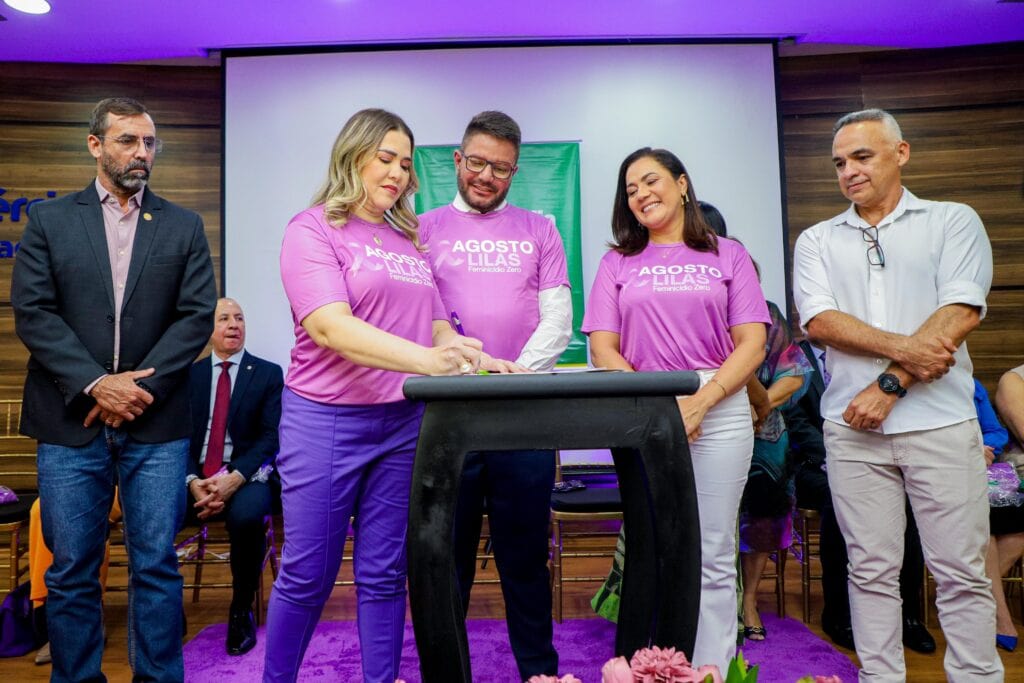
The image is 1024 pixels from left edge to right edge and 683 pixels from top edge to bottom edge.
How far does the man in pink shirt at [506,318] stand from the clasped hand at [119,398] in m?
0.84

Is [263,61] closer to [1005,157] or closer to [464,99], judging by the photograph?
[464,99]

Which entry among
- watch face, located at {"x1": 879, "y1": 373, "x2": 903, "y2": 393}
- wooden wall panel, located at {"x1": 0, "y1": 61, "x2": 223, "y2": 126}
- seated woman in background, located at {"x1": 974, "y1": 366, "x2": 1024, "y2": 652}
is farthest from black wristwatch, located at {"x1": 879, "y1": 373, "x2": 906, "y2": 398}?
wooden wall panel, located at {"x1": 0, "y1": 61, "x2": 223, "y2": 126}

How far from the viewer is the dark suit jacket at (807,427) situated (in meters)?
3.20

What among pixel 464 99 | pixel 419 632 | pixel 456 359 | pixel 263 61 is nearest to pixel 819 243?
pixel 456 359

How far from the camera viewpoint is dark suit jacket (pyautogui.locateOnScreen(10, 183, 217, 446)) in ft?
6.50

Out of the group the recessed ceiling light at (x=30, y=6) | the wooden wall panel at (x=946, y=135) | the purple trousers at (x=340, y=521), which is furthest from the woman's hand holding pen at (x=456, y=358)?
the recessed ceiling light at (x=30, y=6)

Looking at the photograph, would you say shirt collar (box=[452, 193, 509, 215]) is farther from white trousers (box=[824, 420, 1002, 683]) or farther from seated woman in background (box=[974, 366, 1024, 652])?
seated woman in background (box=[974, 366, 1024, 652])

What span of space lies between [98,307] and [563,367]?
A: 2577 millimetres

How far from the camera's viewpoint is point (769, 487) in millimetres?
2875

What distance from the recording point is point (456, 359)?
4.83 feet

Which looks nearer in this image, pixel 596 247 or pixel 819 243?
pixel 819 243

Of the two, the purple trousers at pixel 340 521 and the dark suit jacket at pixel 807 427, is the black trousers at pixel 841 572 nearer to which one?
the dark suit jacket at pixel 807 427

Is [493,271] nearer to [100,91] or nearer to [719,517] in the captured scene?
[719,517]

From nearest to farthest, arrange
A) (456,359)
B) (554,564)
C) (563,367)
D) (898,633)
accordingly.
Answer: (456,359)
(898,633)
(554,564)
(563,367)
